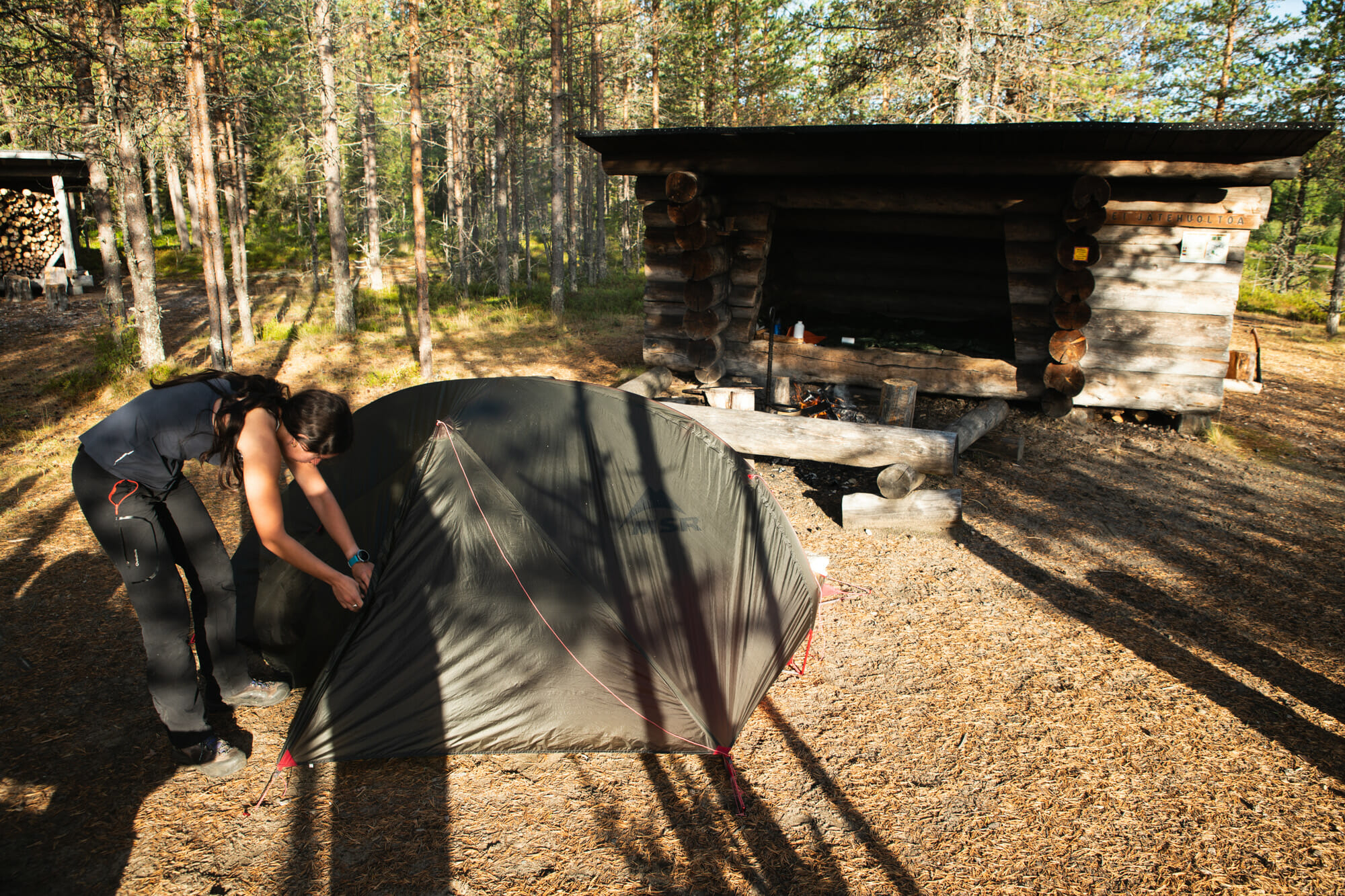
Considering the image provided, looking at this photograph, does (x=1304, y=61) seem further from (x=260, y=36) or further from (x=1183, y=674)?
(x=260, y=36)

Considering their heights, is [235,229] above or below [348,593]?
above

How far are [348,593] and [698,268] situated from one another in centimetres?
595

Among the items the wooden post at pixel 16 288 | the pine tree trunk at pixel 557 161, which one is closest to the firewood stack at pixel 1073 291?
the pine tree trunk at pixel 557 161

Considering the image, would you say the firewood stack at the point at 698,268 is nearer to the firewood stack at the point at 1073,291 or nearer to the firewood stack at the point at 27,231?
the firewood stack at the point at 1073,291

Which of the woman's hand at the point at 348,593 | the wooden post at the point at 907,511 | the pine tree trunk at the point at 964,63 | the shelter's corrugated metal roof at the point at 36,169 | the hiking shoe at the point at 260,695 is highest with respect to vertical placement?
the pine tree trunk at the point at 964,63

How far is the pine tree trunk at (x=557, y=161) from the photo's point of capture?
14.4 meters

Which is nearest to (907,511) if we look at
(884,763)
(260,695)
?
(884,763)

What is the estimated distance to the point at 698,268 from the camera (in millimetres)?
8141

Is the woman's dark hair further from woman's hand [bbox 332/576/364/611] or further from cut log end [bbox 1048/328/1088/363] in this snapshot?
cut log end [bbox 1048/328/1088/363]

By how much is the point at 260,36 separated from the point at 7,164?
721 cm

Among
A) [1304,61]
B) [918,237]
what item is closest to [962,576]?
[918,237]

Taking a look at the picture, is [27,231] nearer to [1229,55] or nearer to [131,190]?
[131,190]

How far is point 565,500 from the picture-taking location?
3.47 meters

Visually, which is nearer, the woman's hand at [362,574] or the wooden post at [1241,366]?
the woman's hand at [362,574]
